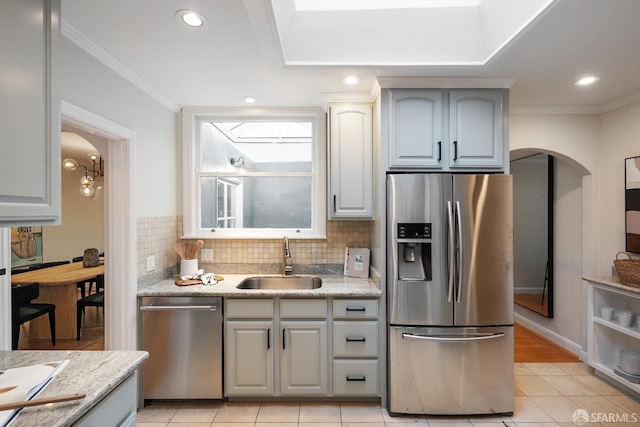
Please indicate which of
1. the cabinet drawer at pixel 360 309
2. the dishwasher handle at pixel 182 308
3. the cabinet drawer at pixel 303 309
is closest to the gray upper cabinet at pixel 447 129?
the cabinet drawer at pixel 360 309

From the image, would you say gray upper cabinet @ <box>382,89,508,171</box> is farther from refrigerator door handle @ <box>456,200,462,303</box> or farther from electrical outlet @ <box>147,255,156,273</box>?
electrical outlet @ <box>147,255,156,273</box>

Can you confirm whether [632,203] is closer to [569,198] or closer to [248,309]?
[569,198]

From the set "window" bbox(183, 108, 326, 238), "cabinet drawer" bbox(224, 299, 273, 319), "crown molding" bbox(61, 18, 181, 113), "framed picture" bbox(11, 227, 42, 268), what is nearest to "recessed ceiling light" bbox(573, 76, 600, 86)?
"window" bbox(183, 108, 326, 238)

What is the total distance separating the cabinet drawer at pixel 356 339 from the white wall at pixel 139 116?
1765 millimetres

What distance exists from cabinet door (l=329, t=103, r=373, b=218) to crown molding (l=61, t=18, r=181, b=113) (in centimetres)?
146

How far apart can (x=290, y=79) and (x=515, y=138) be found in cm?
211

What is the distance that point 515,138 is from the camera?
286 centimetres

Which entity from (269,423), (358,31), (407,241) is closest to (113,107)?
(358,31)

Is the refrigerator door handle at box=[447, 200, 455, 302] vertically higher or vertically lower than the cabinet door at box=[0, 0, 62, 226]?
lower

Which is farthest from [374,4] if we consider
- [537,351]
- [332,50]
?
[537,351]

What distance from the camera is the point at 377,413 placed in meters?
2.27

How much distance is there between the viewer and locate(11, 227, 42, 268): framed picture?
18.0 feet

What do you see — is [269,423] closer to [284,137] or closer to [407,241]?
[407,241]

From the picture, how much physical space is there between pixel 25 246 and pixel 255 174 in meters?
5.47
